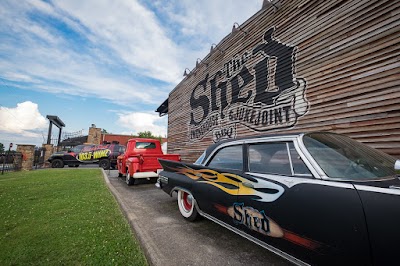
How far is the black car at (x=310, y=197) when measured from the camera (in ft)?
4.44

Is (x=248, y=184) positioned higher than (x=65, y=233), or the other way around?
(x=248, y=184)

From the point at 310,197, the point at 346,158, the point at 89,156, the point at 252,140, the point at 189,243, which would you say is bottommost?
the point at 189,243

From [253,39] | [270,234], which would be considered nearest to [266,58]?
[253,39]

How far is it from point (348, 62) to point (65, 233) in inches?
258

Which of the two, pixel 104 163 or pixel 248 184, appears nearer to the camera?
pixel 248 184

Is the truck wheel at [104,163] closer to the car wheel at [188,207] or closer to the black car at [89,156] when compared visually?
the black car at [89,156]

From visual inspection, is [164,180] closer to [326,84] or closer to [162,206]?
[162,206]

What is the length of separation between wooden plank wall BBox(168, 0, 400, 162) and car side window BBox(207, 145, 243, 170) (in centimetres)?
321

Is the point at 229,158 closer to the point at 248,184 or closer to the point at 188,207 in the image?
the point at 248,184

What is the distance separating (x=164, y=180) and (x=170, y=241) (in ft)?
5.32

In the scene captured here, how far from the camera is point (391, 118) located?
378 cm

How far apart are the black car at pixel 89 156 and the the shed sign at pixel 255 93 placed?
836 centimetres

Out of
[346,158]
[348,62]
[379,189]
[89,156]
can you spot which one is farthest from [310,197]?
[89,156]

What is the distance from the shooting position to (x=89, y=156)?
15281mm
